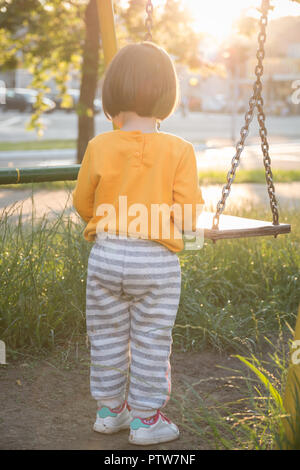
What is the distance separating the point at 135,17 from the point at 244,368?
6316mm

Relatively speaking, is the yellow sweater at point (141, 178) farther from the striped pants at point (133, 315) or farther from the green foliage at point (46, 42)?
the green foliage at point (46, 42)

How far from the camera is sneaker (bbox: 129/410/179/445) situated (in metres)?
2.24

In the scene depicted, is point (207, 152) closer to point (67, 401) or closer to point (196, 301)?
point (196, 301)

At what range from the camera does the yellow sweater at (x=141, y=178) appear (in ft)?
7.04

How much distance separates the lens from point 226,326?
3178mm

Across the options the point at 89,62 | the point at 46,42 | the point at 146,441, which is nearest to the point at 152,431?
the point at 146,441

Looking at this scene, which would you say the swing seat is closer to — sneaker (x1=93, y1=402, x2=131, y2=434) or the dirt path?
the dirt path

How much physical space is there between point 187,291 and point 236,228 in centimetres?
98

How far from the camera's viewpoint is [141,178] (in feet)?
7.08

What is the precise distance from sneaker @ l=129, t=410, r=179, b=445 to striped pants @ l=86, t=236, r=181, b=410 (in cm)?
6

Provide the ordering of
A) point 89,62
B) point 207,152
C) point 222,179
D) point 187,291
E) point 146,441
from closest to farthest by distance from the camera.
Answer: point 146,441, point 187,291, point 89,62, point 222,179, point 207,152

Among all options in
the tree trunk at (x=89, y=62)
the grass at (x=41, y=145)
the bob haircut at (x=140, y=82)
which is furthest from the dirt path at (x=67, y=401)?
the grass at (x=41, y=145)

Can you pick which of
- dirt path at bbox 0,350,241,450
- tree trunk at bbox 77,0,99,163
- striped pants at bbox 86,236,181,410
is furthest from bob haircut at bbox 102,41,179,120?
tree trunk at bbox 77,0,99,163
